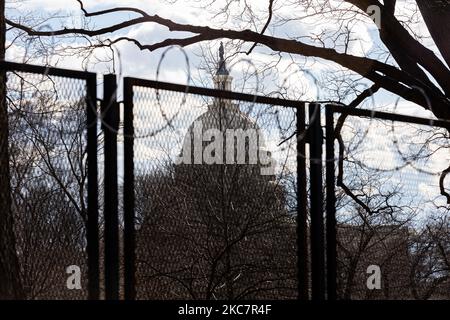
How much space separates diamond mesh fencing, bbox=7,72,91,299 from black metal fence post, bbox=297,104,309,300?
182 centimetres

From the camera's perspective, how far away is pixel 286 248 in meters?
7.08

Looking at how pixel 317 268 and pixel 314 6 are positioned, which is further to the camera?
pixel 314 6

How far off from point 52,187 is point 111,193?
45cm

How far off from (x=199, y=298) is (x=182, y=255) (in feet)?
1.16

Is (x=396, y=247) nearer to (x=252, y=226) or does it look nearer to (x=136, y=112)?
(x=252, y=226)

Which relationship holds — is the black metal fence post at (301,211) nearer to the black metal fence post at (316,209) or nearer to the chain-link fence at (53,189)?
the black metal fence post at (316,209)

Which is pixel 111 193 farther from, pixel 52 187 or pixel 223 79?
pixel 223 79

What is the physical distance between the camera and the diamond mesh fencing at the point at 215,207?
6145mm

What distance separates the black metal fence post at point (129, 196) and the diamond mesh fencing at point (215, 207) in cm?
7

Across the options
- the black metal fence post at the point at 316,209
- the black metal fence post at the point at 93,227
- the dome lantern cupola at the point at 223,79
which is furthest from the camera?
the dome lantern cupola at the point at 223,79

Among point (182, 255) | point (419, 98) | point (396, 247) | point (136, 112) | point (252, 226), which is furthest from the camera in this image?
point (419, 98)

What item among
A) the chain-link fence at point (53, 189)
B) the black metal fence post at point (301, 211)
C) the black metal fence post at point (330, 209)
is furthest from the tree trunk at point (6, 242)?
the black metal fence post at point (330, 209)

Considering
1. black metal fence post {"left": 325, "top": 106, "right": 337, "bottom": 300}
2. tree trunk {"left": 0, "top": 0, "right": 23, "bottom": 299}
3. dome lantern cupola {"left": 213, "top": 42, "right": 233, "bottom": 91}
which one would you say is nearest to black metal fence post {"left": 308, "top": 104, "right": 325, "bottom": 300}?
black metal fence post {"left": 325, "top": 106, "right": 337, "bottom": 300}

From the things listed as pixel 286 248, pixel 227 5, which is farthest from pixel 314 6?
pixel 286 248
